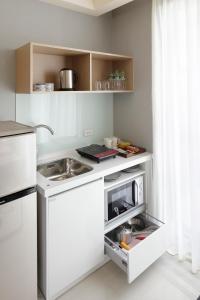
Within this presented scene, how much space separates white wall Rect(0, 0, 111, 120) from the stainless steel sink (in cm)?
54

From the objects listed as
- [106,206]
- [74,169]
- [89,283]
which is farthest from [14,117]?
[89,283]

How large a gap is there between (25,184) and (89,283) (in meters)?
1.03

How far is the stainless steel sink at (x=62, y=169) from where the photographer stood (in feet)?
6.70

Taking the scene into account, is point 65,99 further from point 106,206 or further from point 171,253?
point 171,253

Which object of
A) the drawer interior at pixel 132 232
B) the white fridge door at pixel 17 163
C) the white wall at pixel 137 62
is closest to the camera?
the white fridge door at pixel 17 163

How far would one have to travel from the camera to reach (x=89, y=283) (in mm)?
1838

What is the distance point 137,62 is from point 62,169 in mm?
1317

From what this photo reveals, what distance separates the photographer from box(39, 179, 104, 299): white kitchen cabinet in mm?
1585

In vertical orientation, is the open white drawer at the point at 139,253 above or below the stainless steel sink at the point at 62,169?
below

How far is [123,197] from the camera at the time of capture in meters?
2.17

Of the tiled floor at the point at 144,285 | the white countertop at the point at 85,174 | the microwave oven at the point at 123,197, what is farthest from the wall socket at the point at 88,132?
the tiled floor at the point at 144,285

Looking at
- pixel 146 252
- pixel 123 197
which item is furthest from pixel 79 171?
pixel 146 252

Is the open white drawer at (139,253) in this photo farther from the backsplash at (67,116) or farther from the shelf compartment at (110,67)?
the shelf compartment at (110,67)

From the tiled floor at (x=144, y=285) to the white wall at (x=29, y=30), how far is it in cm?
151
